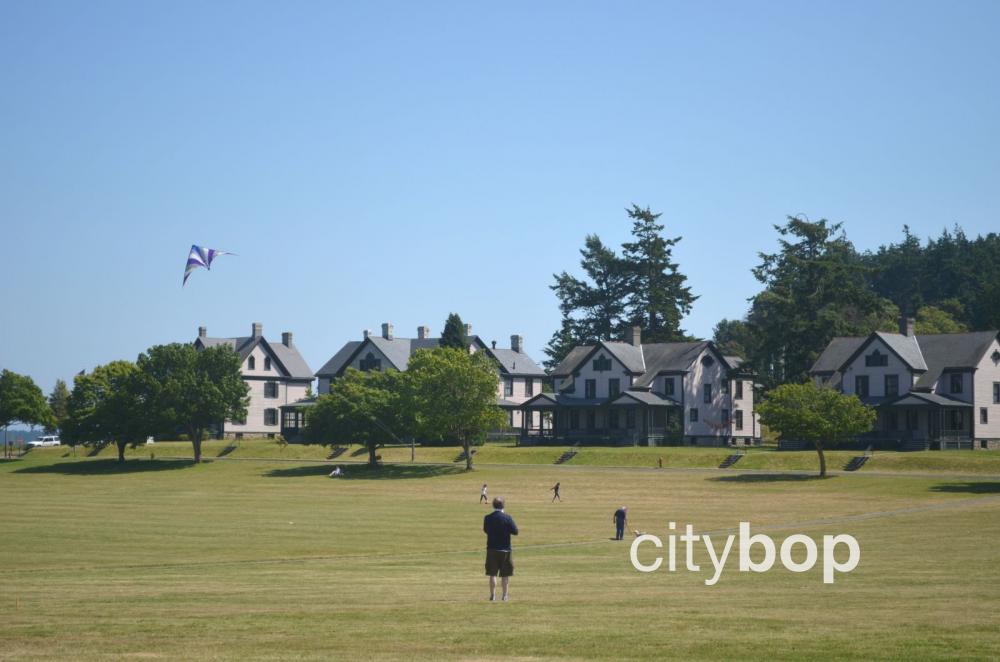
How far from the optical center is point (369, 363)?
12012cm

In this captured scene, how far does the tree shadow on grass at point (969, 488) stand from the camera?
6250cm

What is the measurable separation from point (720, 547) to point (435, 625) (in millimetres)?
21023

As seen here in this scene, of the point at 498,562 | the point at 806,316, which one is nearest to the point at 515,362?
the point at 806,316

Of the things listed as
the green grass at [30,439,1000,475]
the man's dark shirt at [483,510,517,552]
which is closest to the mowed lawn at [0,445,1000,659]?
the man's dark shirt at [483,510,517,552]

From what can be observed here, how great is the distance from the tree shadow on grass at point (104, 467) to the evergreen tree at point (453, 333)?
26359 millimetres

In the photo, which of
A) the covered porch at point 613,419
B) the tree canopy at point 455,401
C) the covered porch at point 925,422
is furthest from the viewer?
the covered porch at point 613,419

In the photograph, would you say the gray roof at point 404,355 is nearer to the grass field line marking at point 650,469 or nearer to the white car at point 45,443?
the grass field line marking at point 650,469

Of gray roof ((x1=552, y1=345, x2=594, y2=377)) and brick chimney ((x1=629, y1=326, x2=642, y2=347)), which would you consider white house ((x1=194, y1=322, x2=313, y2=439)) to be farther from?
brick chimney ((x1=629, y1=326, x2=642, y2=347))

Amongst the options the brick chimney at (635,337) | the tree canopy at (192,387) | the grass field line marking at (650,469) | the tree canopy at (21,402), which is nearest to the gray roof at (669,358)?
the brick chimney at (635,337)

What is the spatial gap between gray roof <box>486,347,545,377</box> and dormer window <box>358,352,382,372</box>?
1111cm

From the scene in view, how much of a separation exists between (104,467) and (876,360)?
63394 millimetres

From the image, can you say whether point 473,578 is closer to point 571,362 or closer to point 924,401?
point 924,401

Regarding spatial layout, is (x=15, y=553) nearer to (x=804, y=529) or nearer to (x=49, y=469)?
(x=804, y=529)

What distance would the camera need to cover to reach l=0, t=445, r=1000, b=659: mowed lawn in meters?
17.2
